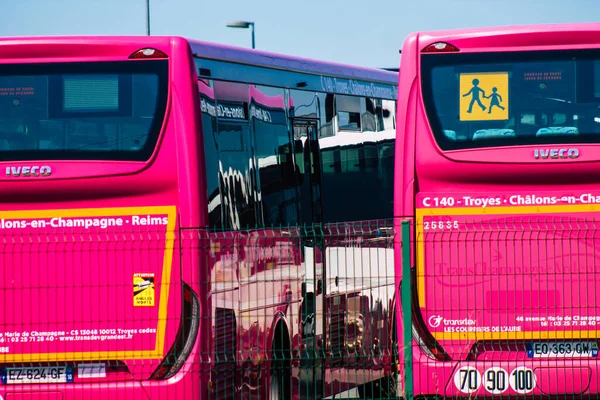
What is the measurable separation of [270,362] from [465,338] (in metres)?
2.08

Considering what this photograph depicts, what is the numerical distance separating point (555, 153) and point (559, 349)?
5.53 ft

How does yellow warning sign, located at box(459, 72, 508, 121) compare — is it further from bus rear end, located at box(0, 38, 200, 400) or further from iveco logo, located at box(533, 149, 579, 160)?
bus rear end, located at box(0, 38, 200, 400)

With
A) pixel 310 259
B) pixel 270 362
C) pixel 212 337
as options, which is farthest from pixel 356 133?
pixel 212 337

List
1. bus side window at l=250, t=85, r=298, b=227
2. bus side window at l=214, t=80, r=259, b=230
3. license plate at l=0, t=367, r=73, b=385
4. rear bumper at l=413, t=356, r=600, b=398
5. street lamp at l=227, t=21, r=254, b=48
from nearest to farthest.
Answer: license plate at l=0, t=367, r=73, b=385 < rear bumper at l=413, t=356, r=600, b=398 < bus side window at l=214, t=80, r=259, b=230 < bus side window at l=250, t=85, r=298, b=227 < street lamp at l=227, t=21, r=254, b=48

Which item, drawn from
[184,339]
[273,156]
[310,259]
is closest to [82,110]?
[184,339]

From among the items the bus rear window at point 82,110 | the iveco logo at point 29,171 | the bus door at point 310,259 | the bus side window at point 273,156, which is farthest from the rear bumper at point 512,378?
the iveco logo at point 29,171

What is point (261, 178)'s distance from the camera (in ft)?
37.7

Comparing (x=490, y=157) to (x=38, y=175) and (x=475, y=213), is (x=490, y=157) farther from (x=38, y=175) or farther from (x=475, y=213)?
(x=38, y=175)

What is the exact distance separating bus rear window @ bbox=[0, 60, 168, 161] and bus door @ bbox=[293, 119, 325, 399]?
240 centimetres

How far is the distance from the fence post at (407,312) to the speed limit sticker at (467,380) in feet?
1.45

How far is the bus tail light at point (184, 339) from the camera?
984cm

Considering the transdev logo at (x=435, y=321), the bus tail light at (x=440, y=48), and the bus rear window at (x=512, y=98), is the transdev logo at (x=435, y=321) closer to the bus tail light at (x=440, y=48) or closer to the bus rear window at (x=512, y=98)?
the bus rear window at (x=512, y=98)

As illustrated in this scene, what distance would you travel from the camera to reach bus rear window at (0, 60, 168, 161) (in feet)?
32.2

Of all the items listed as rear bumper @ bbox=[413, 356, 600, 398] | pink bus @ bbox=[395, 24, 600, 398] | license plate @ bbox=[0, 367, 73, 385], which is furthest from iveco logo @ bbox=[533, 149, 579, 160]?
license plate @ bbox=[0, 367, 73, 385]
